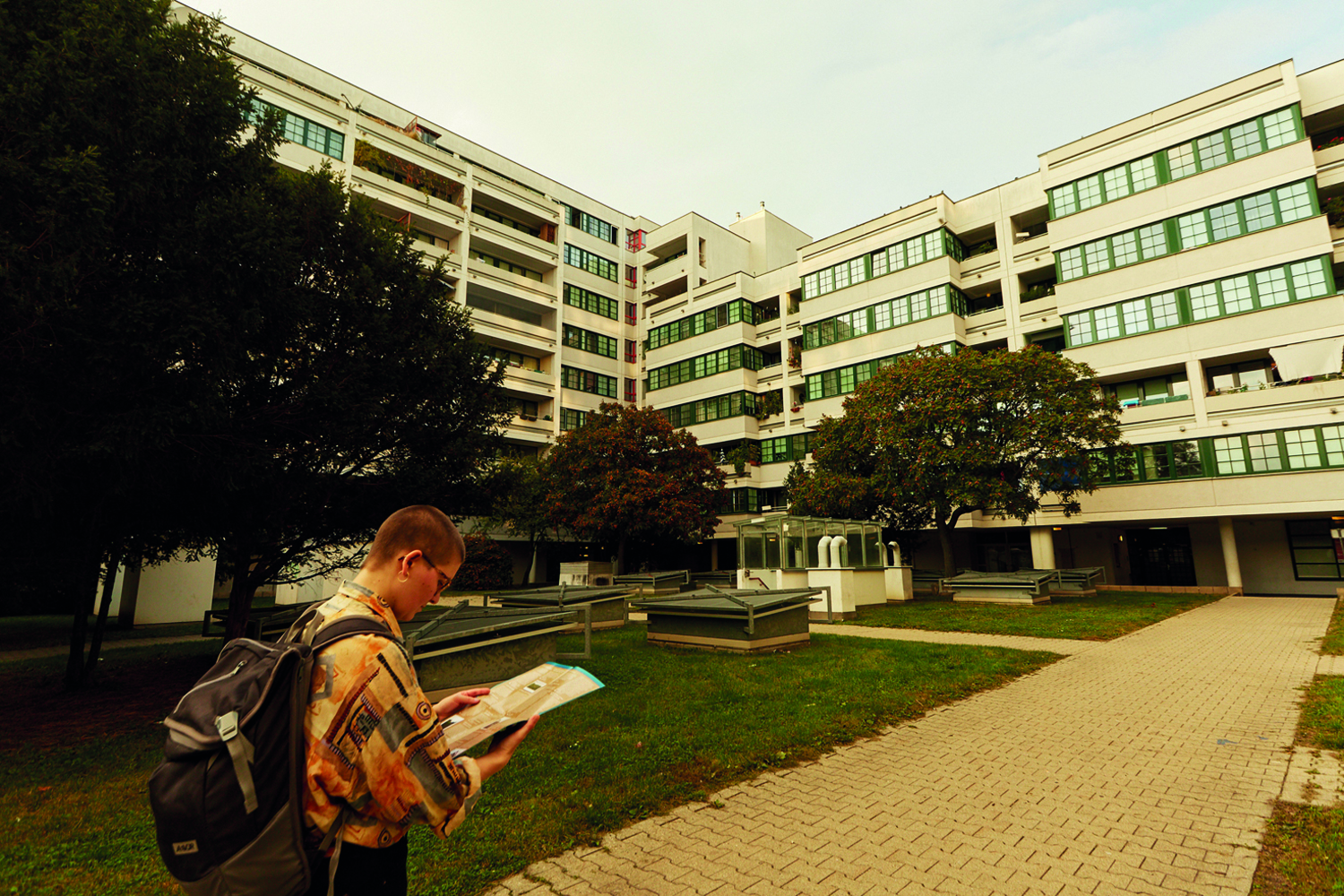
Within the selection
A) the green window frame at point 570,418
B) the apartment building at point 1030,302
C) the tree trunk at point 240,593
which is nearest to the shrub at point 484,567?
the apartment building at point 1030,302

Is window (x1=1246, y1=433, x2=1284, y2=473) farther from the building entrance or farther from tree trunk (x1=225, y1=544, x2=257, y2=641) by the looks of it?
tree trunk (x1=225, y1=544, x2=257, y2=641)

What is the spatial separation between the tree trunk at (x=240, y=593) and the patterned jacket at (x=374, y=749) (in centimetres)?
1081

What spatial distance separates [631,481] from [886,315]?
693 inches

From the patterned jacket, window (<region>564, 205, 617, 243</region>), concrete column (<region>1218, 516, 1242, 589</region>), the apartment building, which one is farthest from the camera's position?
window (<region>564, 205, 617, 243</region>)

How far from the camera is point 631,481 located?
28625 mm

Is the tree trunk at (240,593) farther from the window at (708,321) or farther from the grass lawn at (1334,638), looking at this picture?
the window at (708,321)

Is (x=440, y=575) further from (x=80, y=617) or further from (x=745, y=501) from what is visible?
(x=745, y=501)

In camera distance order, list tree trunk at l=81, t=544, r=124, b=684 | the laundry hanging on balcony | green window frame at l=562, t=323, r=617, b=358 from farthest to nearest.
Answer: green window frame at l=562, t=323, r=617, b=358 < the laundry hanging on balcony < tree trunk at l=81, t=544, r=124, b=684

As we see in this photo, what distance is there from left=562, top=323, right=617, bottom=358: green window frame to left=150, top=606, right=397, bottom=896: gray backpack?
140 feet

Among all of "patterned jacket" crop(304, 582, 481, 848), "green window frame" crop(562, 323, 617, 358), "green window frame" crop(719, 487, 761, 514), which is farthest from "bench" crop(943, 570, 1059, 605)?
"green window frame" crop(562, 323, 617, 358)

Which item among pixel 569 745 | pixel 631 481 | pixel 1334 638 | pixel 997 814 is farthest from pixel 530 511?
pixel 997 814

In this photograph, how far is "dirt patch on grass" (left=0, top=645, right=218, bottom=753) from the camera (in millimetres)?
7473

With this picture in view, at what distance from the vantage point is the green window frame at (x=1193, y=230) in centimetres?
2550

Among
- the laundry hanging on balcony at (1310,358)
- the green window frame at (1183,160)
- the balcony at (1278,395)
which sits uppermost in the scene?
the green window frame at (1183,160)
